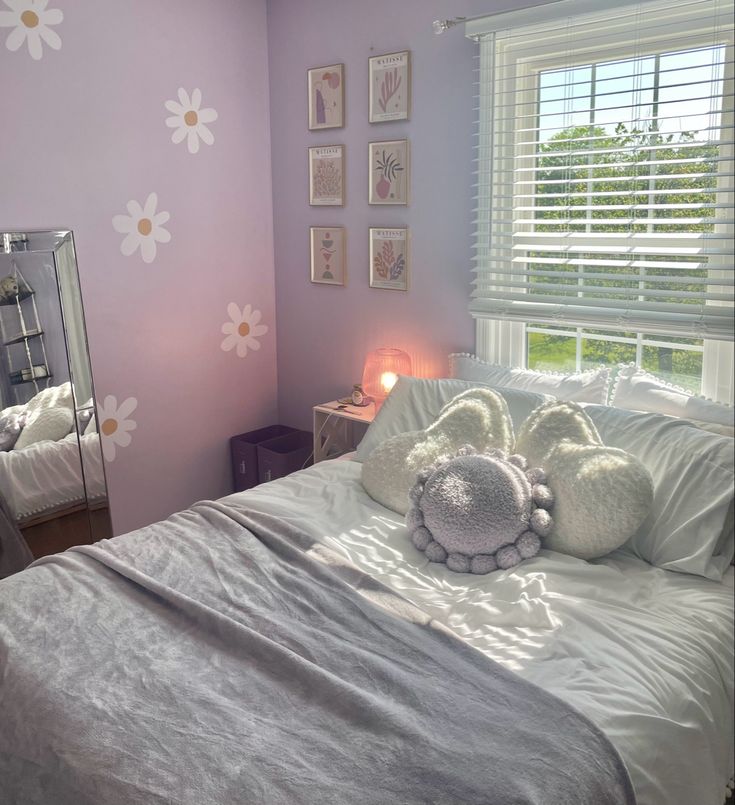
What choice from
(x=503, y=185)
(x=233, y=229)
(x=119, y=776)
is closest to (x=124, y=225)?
(x=233, y=229)

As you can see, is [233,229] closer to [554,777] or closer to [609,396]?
[609,396]

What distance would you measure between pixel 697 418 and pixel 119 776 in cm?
123

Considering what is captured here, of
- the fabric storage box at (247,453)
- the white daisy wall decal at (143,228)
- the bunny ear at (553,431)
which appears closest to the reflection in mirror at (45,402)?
the white daisy wall decal at (143,228)

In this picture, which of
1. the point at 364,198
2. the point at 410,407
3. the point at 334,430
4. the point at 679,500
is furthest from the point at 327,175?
the point at 679,500

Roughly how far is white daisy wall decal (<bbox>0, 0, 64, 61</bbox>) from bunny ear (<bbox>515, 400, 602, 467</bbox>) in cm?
196

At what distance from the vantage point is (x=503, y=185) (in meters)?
2.58

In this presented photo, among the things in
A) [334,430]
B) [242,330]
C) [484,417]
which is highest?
[242,330]

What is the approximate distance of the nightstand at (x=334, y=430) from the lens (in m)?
2.99

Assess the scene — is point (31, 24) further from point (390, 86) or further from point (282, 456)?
point (282, 456)

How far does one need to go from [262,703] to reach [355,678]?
0.17 meters

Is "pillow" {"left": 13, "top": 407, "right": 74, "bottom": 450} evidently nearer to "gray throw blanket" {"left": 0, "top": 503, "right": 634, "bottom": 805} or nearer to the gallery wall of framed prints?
"gray throw blanket" {"left": 0, "top": 503, "right": 634, "bottom": 805}

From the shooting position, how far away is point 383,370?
2.90 meters

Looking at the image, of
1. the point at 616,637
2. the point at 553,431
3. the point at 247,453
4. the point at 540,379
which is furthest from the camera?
the point at 247,453

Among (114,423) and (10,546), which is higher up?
(114,423)
